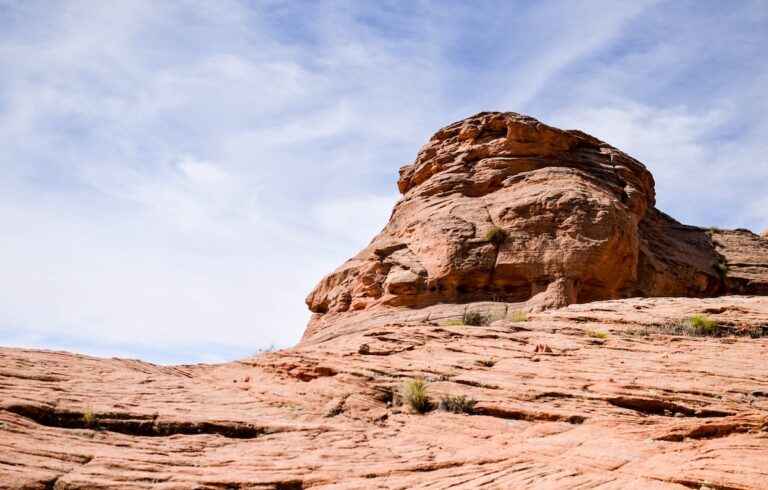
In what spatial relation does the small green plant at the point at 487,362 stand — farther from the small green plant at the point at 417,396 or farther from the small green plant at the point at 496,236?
the small green plant at the point at 496,236

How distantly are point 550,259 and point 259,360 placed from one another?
10577 mm

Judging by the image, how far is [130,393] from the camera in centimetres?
1192

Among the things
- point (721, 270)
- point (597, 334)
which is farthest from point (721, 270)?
point (597, 334)

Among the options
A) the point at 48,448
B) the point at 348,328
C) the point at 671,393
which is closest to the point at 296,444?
the point at 48,448

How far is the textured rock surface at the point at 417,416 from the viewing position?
8.97 metres

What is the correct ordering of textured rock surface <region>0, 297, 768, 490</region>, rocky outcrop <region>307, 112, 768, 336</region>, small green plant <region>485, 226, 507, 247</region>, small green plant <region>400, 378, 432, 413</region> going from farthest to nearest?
1. small green plant <region>485, 226, 507, 247</region>
2. rocky outcrop <region>307, 112, 768, 336</region>
3. small green plant <region>400, 378, 432, 413</region>
4. textured rock surface <region>0, 297, 768, 490</region>

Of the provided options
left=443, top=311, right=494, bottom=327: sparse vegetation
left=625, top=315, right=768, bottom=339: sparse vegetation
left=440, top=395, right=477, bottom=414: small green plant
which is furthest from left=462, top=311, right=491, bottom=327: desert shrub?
left=440, top=395, right=477, bottom=414: small green plant

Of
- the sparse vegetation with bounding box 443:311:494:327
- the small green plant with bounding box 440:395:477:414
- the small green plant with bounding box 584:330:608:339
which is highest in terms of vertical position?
the sparse vegetation with bounding box 443:311:494:327

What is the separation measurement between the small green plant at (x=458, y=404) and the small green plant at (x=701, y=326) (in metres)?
6.02

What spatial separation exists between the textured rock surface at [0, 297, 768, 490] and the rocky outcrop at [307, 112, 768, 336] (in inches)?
261

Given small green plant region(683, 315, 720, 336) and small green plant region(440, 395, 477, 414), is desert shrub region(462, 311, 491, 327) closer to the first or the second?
small green plant region(683, 315, 720, 336)

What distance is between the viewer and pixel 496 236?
22328 mm

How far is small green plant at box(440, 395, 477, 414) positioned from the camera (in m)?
11.2

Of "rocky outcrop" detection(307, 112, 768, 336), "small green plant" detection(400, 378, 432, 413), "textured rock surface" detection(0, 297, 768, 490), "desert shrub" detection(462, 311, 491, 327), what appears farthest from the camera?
"rocky outcrop" detection(307, 112, 768, 336)
